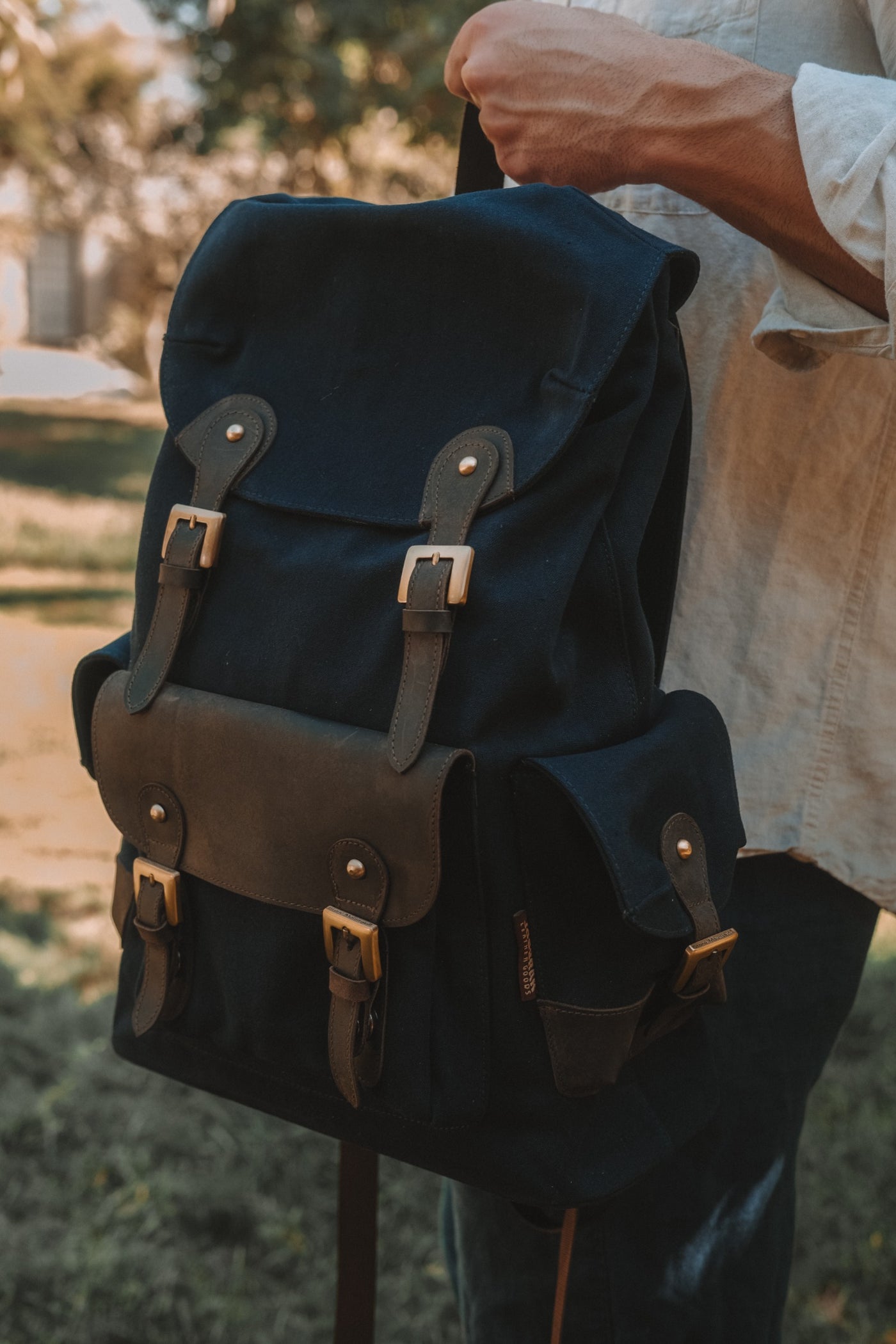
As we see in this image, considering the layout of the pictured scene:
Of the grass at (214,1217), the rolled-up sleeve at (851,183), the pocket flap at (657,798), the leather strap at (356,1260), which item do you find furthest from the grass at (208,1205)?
the rolled-up sleeve at (851,183)

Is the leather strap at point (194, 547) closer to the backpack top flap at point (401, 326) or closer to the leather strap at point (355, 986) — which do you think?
the backpack top flap at point (401, 326)

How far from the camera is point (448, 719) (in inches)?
39.9

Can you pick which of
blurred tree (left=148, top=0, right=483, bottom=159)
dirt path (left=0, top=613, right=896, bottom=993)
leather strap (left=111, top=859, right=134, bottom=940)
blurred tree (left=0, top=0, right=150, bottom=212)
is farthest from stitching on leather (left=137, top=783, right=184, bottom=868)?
blurred tree (left=0, top=0, right=150, bottom=212)

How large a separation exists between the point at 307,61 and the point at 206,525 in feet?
36.5

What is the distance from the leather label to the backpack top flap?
364 millimetres

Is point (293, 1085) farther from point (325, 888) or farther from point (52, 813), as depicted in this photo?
point (52, 813)

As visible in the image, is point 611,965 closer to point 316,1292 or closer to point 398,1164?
point 316,1292

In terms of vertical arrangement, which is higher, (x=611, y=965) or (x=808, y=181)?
(x=808, y=181)

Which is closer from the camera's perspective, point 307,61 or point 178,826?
point 178,826

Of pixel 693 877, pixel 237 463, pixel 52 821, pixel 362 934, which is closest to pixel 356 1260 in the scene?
pixel 362 934

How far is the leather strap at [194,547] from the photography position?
1142 mm

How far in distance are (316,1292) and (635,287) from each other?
2.01m

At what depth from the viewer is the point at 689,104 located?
998mm

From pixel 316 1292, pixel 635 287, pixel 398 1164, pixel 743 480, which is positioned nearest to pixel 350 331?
pixel 635 287
